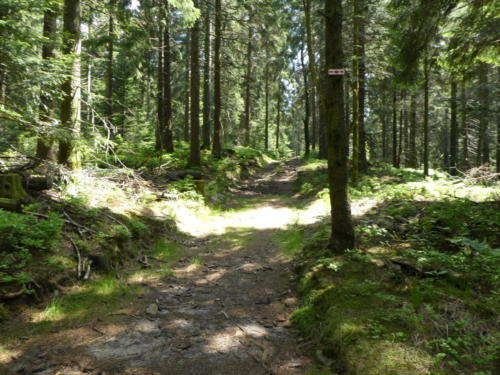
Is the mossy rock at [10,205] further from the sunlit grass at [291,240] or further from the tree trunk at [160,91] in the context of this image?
the tree trunk at [160,91]

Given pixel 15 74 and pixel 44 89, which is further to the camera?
pixel 44 89

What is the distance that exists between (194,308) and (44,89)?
5740 mm

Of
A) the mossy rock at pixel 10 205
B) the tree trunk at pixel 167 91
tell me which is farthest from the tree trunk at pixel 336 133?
the tree trunk at pixel 167 91

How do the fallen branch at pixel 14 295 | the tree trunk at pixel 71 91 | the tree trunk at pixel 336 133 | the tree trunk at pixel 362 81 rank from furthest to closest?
the tree trunk at pixel 362 81 < the tree trunk at pixel 71 91 < the tree trunk at pixel 336 133 < the fallen branch at pixel 14 295

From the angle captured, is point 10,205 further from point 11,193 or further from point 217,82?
point 217,82

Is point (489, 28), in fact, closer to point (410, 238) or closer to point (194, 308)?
point (410, 238)

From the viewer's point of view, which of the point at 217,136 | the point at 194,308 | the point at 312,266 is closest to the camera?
the point at 194,308

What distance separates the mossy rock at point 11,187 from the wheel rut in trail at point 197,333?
2834mm

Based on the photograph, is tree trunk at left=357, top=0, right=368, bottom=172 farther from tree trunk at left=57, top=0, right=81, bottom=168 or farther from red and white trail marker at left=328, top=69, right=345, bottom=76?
tree trunk at left=57, top=0, right=81, bottom=168

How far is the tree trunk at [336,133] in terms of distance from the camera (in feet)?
16.6

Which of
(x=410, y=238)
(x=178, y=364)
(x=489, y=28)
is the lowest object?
(x=178, y=364)

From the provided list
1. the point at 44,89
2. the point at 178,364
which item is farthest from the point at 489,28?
the point at 44,89

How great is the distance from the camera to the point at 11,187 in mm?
5180

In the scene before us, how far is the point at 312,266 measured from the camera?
5191 millimetres
